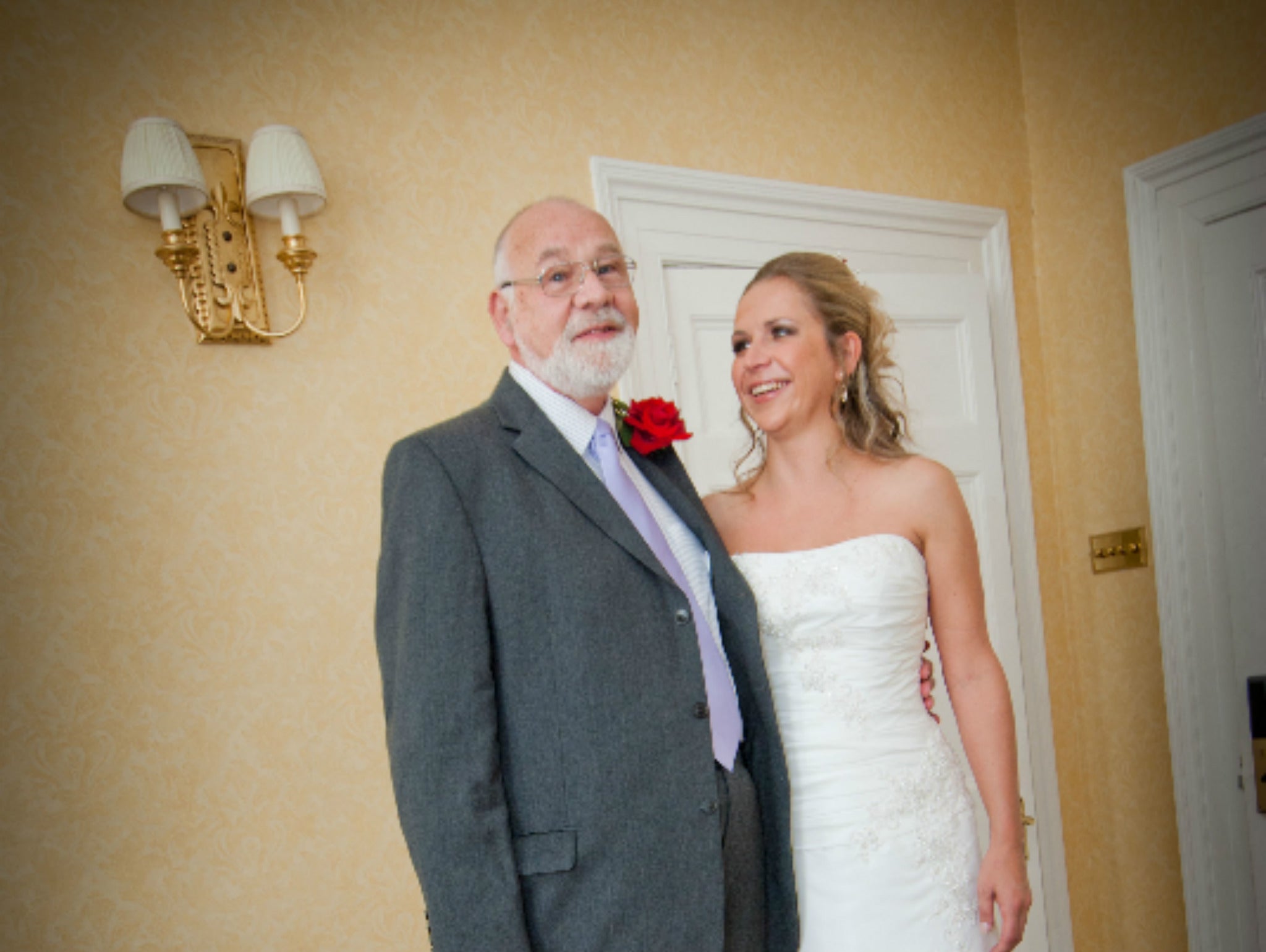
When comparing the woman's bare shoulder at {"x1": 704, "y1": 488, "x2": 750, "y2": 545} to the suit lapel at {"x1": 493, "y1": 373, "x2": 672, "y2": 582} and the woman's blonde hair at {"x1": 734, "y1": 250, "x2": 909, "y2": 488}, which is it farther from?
the suit lapel at {"x1": 493, "y1": 373, "x2": 672, "y2": 582}

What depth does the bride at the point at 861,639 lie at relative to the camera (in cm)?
160

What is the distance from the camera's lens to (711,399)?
253 centimetres

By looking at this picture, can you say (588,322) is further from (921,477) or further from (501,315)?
(921,477)

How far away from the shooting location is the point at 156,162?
1.73m

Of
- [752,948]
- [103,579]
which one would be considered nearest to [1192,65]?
[752,948]

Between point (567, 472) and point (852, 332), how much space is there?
797 mm

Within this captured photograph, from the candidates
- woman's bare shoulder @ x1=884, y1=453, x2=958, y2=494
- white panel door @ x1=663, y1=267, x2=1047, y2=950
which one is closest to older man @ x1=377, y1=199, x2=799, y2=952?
woman's bare shoulder @ x1=884, y1=453, x2=958, y2=494

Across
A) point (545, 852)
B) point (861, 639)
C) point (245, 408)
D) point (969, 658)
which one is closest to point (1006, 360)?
point (969, 658)

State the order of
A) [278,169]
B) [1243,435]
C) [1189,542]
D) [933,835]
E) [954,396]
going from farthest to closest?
[954,396] → [1189,542] → [1243,435] → [278,169] → [933,835]

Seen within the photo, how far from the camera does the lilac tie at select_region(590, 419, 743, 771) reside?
1438 mm

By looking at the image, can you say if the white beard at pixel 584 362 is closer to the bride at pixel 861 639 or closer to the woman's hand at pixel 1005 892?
the bride at pixel 861 639

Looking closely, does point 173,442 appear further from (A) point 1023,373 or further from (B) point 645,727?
(A) point 1023,373

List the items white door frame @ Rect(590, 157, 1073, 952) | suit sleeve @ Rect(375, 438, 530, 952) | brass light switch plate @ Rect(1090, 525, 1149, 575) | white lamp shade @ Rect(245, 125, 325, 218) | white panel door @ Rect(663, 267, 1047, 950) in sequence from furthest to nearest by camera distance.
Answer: brass light switch plate @ Rect(1090, 525, 1149, 575)
white door frame @ Rect(590, 157, 1073, 952)
white panel door @ Rect(663, 267, 1047, 950)
white lamp shade @ Rect(245, 125, 325, 218)
suit sleeve @ Rect(375, 438, 530, 952)

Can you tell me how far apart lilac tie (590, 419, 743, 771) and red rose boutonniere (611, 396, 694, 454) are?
2.7 inches
